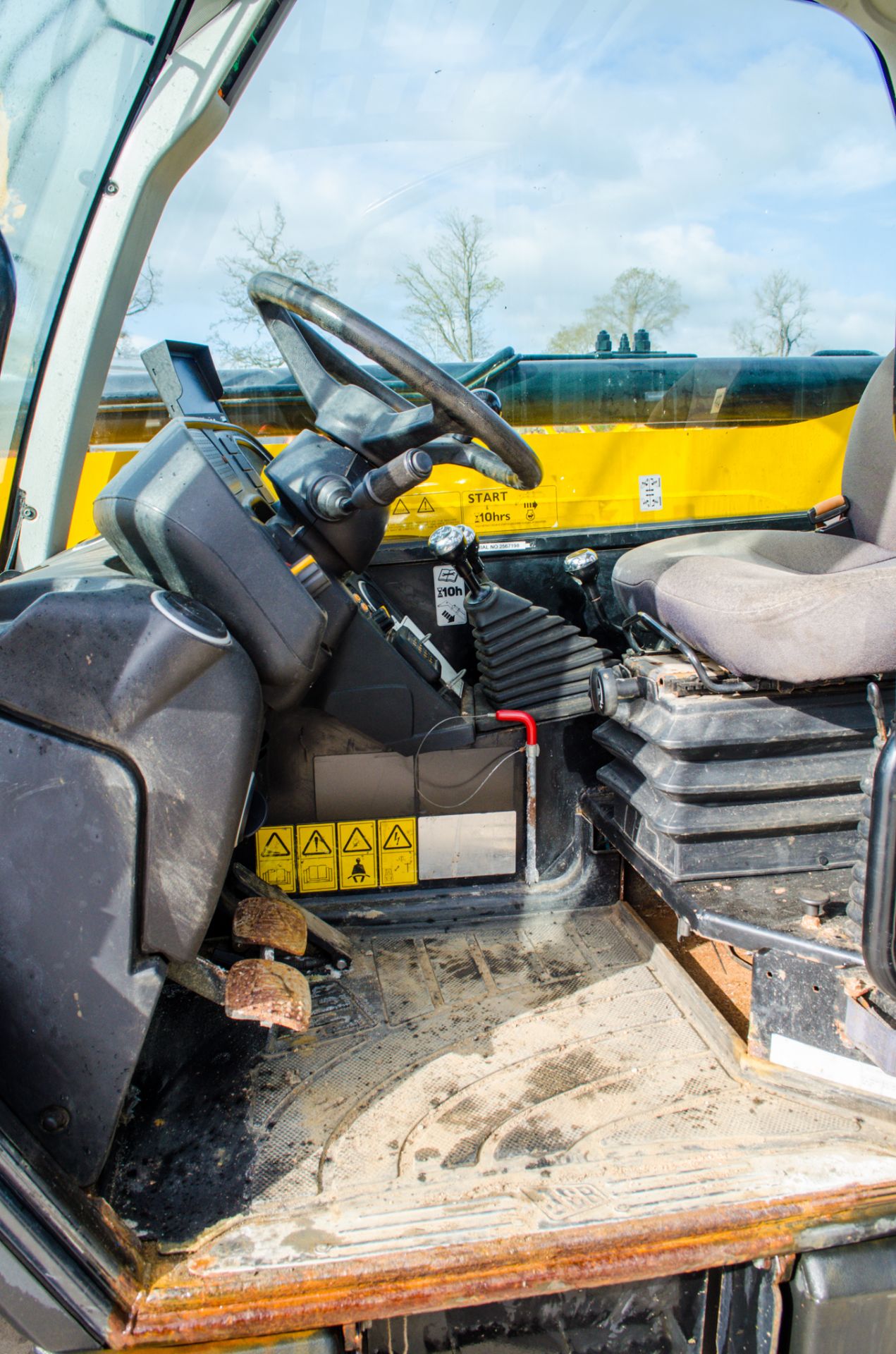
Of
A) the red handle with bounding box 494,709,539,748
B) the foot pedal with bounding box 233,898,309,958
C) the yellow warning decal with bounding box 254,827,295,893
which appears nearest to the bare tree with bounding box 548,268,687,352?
the red handle with bounding box 494,709,539,748

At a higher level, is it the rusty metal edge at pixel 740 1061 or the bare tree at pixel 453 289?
the bare tree at pixel 453 289

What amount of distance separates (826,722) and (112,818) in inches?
45.9

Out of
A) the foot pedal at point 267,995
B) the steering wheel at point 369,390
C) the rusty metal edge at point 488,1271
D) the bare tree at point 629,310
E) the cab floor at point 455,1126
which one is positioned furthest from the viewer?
the bare tree at point 629,310

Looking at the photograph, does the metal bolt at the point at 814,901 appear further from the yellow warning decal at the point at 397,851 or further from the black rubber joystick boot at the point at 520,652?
the yellow warning decal at the point at 397,851

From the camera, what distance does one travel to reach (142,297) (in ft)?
5.46

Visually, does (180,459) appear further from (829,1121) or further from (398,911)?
(829,1121)

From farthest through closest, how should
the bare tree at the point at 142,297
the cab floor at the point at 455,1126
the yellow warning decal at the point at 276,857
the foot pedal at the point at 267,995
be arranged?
the yellow warning decal at the point at 276,857 → the bare tree at the point at 142,297 → the foot pedal at the point at 267,995 → the cab floor at the point at 455,1126

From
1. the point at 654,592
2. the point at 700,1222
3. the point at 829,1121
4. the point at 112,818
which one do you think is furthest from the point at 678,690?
the point at 112,818

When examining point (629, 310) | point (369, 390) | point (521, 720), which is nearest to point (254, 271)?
point (369, 390)

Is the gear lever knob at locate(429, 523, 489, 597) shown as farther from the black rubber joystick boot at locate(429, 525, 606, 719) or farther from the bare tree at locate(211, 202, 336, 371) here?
the bare tree at locate(211, 202, 336, 371)

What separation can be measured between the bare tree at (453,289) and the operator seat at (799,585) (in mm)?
594

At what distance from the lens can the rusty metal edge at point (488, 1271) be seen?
0.95m

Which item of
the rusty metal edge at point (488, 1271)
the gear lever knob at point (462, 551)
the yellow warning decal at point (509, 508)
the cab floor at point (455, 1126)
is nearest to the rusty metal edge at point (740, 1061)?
the cab floor at point (455, 1126)

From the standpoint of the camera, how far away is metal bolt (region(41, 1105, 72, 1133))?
104cm
